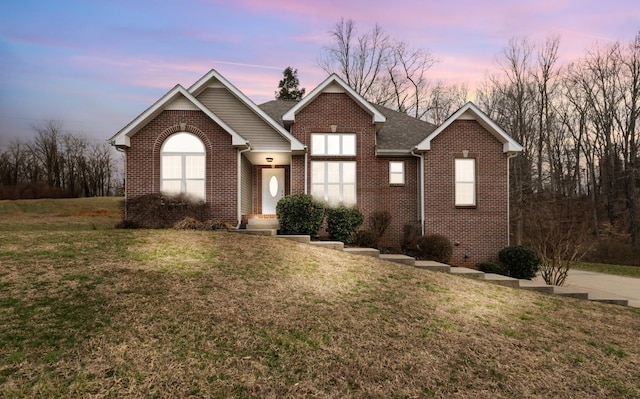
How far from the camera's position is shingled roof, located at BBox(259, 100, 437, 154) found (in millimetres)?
15602

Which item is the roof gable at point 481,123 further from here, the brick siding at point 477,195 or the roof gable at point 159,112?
the roof gable at point 159,112

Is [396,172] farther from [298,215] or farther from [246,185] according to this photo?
[246,185]

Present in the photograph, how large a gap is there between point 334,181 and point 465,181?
17.6 ft

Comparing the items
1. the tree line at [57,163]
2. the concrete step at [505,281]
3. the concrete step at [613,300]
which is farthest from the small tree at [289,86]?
the tree line at [57,163]

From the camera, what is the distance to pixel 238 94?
14.3 meters

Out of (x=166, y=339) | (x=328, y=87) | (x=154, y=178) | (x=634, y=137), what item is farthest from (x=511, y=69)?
(x=166, y=339)

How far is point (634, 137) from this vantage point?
28.2 metres

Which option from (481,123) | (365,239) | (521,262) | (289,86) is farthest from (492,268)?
(289,86)

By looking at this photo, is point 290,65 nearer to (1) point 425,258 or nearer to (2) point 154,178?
(2) point 154,178

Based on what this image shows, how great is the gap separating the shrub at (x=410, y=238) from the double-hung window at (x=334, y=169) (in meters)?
2.46

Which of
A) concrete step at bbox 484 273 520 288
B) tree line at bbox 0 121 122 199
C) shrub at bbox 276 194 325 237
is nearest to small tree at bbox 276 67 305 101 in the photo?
shrub at bbox 276 194 325 237

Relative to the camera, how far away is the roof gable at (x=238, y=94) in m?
14.0

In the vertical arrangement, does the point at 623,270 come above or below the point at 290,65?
below

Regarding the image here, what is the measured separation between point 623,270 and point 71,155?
5537 cm
